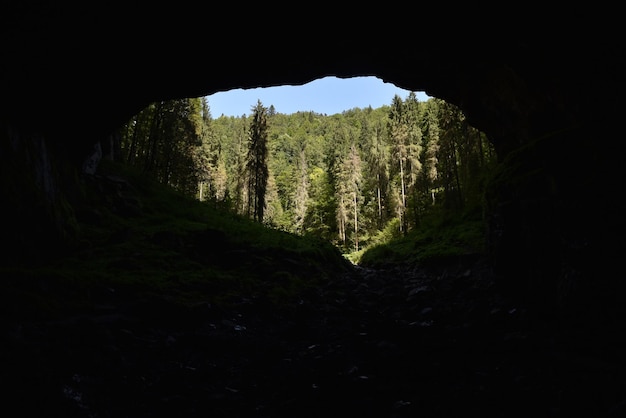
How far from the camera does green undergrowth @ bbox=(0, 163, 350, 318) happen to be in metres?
7.43

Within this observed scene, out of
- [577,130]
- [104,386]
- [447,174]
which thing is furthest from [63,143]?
[447,174]

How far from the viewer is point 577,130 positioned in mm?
8227

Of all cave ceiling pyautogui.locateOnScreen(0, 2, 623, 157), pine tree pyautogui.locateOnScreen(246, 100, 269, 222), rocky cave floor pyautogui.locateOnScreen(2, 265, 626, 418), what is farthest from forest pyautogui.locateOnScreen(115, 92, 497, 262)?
rocky cave floor pyautogui.locateOnScreen(2, 265, 626, 418)

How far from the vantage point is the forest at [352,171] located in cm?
3169

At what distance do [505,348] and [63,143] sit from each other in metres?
15.6

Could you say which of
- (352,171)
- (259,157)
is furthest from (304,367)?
(352,171)

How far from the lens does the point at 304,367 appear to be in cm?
593

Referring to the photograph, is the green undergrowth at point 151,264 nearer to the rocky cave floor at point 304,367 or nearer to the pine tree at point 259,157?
the rocky cave floor at point 304,367

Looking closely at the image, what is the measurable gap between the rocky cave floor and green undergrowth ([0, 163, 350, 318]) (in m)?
0.88

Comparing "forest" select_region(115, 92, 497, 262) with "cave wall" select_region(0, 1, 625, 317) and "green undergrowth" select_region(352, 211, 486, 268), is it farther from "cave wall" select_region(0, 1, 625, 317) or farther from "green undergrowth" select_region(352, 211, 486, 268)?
"cave wall" select_region(0, 1, 625, 317)

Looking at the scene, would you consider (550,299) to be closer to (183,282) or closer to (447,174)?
(183,282)

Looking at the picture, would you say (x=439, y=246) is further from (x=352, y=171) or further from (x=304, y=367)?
(x=352, y=171)

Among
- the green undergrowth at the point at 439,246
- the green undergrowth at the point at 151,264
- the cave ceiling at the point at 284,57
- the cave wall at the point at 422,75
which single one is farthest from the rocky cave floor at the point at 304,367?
the green undergrowth at the point at 439,246

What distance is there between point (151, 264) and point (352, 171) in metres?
44.0
